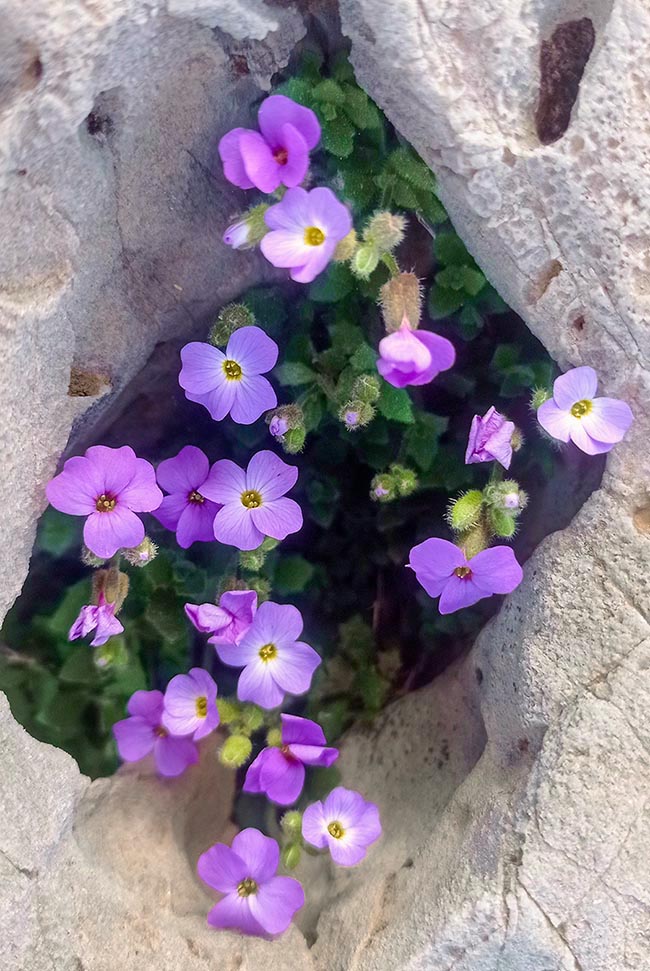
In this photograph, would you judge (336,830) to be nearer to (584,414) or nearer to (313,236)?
(584,414)

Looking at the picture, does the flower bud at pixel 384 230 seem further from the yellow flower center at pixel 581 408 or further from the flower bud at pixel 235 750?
the flower bud at pixel 235 750

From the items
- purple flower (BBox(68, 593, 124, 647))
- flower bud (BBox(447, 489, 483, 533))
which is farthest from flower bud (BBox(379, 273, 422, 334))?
purple flower (BBox(68, 593, 124, 647))

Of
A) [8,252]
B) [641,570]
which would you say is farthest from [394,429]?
[8,252]

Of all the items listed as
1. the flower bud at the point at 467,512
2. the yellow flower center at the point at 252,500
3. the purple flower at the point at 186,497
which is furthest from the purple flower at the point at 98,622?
the flower bud at the point at 467,512

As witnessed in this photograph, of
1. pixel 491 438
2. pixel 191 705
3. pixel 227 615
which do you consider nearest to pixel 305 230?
pixel 491 438

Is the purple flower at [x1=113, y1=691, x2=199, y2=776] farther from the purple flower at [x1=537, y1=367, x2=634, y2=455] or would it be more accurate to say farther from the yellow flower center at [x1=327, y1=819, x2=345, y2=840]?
the purple flower at [x1=537, y1=367, x2=634, y2=455]
